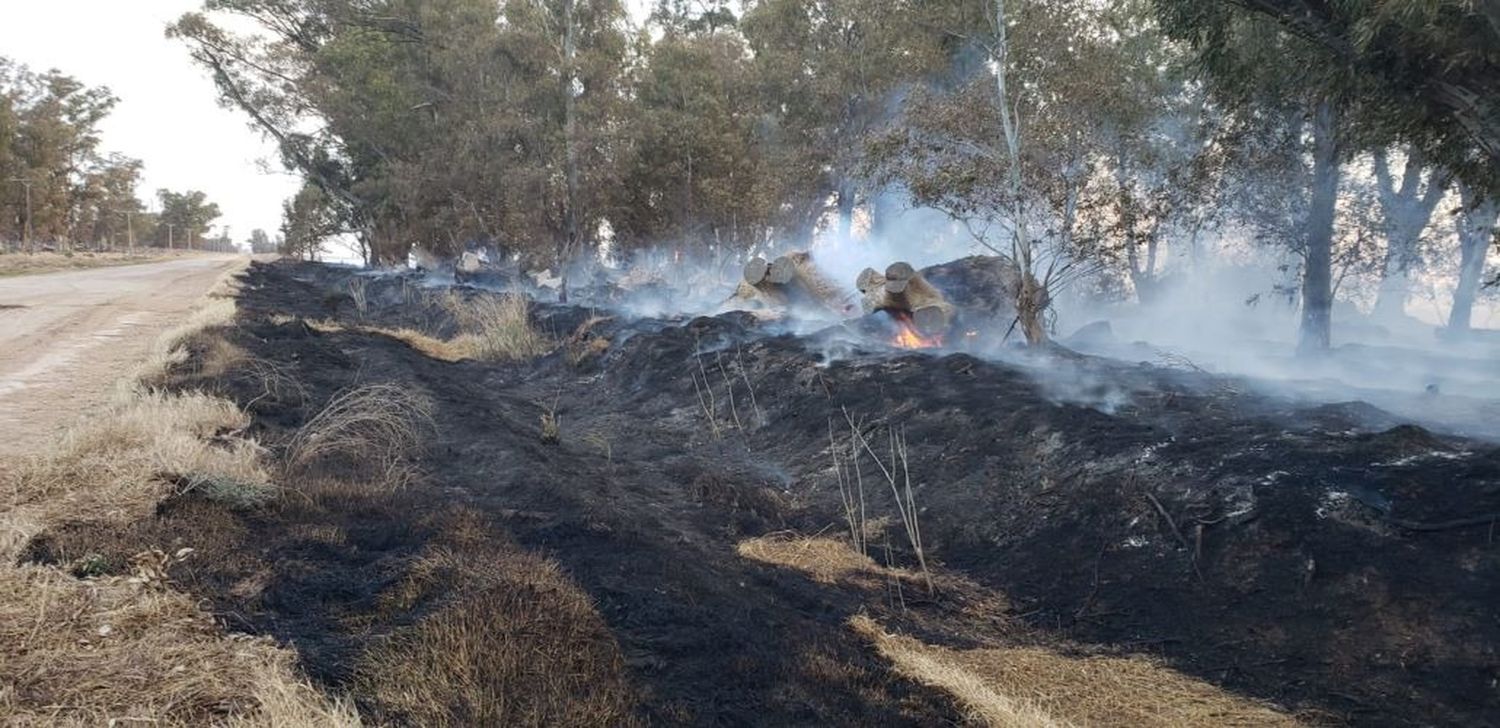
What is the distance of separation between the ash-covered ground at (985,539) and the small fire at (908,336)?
306 centimetres

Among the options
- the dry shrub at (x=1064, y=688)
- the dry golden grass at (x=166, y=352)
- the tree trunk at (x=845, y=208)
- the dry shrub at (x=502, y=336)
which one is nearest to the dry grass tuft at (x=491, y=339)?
the dry shrub at (x=502, y=336)

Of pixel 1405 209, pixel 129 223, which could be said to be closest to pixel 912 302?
pixel 1405 209

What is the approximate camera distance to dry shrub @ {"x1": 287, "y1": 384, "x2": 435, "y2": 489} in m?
5.48

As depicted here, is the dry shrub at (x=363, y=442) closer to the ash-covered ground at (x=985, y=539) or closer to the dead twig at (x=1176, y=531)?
the ash-covered ground at (x=985, y=539)

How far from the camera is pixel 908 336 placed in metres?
12.5

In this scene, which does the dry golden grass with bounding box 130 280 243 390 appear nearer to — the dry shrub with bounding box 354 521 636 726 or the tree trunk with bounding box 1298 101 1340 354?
the dry shrub with bounding box 354 521 636 726

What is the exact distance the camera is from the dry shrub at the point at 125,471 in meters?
3.98

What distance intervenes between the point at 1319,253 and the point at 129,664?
47.6ft

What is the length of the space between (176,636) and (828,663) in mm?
2403

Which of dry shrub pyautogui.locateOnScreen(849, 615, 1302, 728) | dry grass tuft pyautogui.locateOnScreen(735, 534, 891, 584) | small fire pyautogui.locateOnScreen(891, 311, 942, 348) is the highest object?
small fire pyautogui.locateOnScreen(891, 311, 942, 348)

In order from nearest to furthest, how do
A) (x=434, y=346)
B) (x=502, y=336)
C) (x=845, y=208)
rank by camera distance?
(x=502, y=336), (x=434, y=346), (x=845, y=208)

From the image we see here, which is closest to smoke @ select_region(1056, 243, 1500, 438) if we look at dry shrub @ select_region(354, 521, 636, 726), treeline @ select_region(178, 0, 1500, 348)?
treeline @ select_region(178, 0, 1500, 348)

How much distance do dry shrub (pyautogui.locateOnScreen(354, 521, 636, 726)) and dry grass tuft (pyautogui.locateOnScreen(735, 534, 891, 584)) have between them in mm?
2123

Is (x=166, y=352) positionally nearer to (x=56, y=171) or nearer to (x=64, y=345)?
(x=64, y=345)
